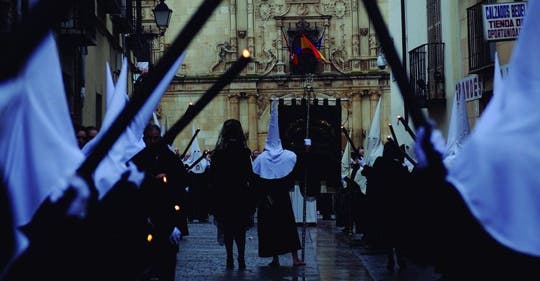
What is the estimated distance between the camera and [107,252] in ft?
13.9

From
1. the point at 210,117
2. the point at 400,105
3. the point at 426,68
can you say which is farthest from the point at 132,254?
the point at 210,117

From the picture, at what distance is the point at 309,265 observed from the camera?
14344 mm

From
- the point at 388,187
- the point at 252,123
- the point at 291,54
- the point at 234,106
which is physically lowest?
the point at 388,187

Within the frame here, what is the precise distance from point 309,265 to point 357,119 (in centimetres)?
3230

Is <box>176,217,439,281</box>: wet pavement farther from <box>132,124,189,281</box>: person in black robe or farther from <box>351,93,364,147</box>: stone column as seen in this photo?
<box>351,93,364,147</box>: stone column

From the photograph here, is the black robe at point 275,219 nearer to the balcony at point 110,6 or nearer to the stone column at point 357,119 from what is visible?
the balcony at point 110,6

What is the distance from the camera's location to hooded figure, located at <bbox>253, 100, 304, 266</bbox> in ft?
46.7

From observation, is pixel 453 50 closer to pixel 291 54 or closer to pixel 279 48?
pixel 291 54

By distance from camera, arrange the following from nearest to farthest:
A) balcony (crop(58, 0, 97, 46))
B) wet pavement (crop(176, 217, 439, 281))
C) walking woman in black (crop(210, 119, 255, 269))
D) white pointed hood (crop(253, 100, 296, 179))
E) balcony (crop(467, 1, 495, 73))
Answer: wet pavement (crop(176, 217, 439, 281)), walking woman in black (crop(210, 119, 255, 269)), white pointed hood (crop(253, 100, 296, 179)), balcony (crop(58, 0, 97, 46)), balcony (crop(467, 1, 495, 73))

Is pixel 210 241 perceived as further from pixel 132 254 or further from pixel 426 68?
pixel 132 254

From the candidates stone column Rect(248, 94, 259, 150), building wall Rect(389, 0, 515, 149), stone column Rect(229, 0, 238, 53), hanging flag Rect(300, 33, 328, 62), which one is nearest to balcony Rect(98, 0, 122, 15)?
building wall Rect(389, 0, 515, 149)

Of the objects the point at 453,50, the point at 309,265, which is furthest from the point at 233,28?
the point at 309,265

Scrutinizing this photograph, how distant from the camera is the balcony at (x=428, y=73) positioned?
Answer: 74.3 feet

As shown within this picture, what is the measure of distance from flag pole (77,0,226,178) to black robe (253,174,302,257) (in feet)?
35.1
